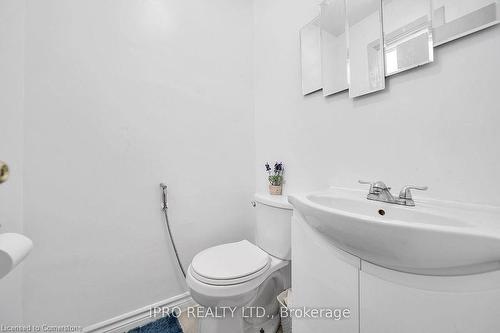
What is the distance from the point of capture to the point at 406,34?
749mm

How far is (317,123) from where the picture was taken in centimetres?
111

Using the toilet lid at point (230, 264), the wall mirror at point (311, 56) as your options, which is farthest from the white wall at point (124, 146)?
the wall mirror at point (311, 56)

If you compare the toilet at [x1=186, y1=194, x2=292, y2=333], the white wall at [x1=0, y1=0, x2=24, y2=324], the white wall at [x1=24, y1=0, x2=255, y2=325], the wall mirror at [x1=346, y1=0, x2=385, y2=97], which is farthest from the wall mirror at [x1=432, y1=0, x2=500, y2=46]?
the white wall at [x1=0, y1=0, x2=24, y2=324]

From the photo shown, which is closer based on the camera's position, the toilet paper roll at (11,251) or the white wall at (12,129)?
the toilet paper roll at (11,251)

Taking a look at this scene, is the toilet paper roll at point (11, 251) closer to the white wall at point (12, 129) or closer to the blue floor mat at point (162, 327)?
the white wall at point (12, 129)

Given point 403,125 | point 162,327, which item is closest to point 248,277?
point 162,327

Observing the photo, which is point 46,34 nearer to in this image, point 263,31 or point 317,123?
point 263,31

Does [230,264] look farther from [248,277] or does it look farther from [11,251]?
[11,251]

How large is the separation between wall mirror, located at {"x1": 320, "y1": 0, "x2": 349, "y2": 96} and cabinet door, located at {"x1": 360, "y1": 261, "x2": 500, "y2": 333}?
2.68 ft

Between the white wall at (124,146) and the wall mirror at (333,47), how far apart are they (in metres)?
0.66

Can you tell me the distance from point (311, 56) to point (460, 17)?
1.98 feet

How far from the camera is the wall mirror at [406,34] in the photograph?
2.31 feet

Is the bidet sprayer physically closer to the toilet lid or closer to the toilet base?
the toilet lid

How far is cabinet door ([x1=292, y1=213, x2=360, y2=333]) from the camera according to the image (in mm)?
590
